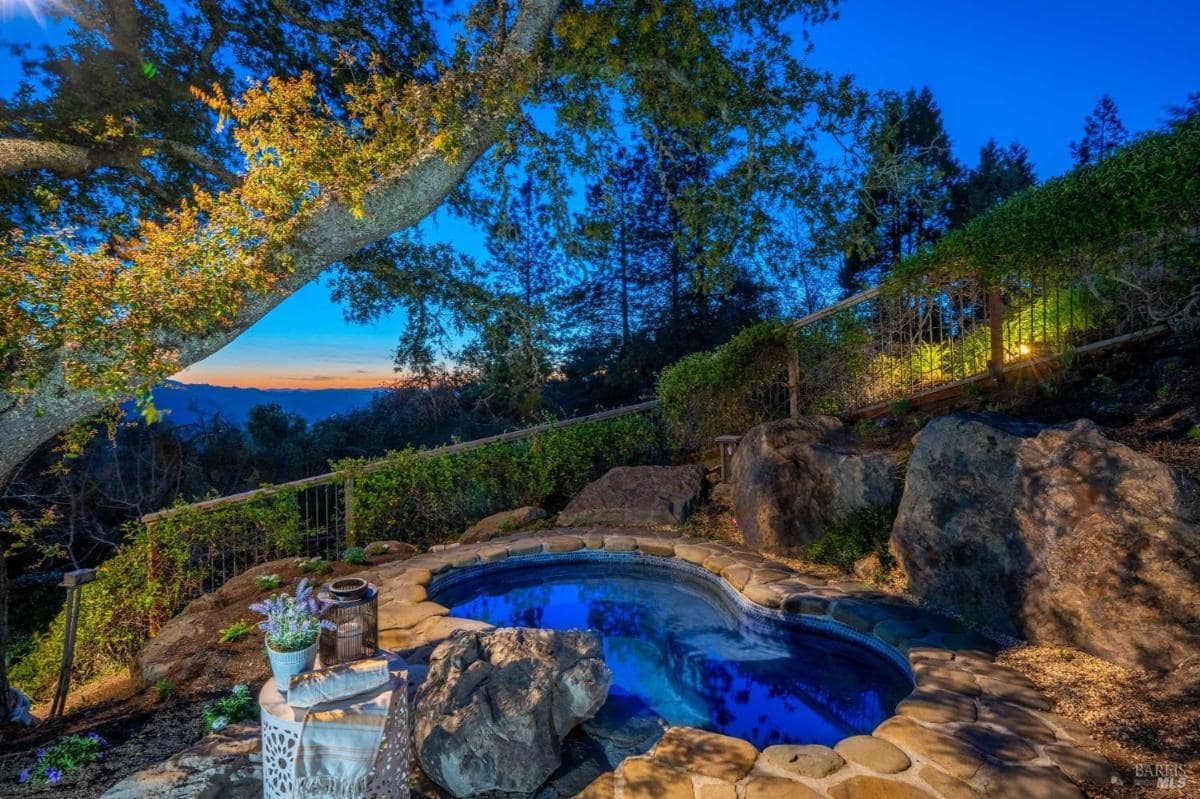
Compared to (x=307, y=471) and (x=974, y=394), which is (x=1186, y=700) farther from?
(x=307, y=471)

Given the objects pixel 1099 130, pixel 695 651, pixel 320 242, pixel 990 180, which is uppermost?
pixel 1099 130

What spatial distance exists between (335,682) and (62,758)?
1.98 metres

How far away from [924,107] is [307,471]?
2459cm

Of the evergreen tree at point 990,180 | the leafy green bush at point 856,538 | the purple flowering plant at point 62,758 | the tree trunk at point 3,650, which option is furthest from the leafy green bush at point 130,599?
the evergreen tree at point 990,180

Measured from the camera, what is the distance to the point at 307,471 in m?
14.0

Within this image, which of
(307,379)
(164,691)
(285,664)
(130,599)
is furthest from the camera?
(307,379)

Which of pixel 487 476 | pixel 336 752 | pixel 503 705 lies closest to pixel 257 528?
pixel 487 476

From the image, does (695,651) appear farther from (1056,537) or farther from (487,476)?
(487,476)

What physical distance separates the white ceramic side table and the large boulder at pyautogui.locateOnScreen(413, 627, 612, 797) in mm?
328

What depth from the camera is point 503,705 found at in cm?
289

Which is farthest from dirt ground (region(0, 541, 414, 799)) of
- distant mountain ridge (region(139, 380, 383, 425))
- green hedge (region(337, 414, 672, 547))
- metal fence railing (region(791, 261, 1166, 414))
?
distant mountain ridge (region(139, 380, 383, 425))

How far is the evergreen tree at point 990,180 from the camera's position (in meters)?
A: 18.7

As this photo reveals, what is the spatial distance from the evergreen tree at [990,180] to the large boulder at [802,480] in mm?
17205

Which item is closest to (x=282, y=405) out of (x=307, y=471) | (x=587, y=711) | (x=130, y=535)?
(x=307, y=471)
